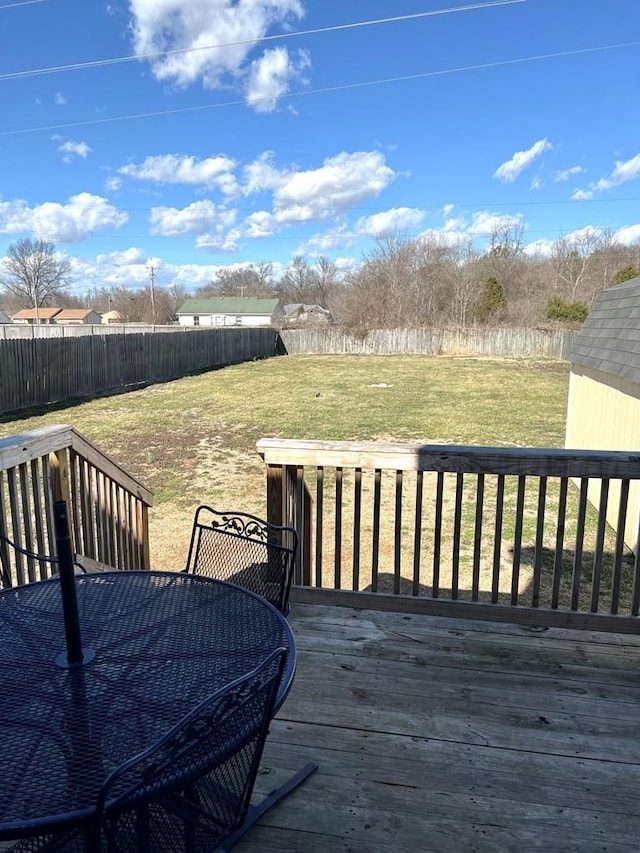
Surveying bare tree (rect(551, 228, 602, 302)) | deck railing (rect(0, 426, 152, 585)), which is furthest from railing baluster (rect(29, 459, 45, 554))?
bare tree (rect(551, 228, 602, 302))

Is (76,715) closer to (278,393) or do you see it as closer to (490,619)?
(490,619)

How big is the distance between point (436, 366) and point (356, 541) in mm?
20151

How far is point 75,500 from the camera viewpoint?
3.06 m

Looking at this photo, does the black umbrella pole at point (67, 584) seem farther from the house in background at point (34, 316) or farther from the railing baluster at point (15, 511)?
the house in background at point (34, 316)

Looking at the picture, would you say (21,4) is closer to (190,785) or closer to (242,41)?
(242,41)

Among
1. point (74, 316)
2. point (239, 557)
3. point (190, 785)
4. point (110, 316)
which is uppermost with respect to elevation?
point (110, 316)

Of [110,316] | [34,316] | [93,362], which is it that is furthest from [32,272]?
[93,362]

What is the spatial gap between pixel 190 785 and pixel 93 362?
1434 cm

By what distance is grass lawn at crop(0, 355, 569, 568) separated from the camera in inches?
270

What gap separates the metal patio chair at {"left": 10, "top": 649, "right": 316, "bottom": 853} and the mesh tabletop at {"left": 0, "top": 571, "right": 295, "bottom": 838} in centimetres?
7

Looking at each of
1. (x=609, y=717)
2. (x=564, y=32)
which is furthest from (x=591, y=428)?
(x=564, y=32)

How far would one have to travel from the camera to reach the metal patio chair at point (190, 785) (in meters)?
0.95

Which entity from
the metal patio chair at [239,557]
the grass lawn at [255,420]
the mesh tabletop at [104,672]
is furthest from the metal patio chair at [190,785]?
the grass lawn at [255,420]

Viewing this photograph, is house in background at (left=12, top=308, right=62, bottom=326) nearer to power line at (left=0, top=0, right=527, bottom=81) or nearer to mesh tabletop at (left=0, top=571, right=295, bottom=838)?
power line at (left=0, top=0, right=527, bottom=81)
